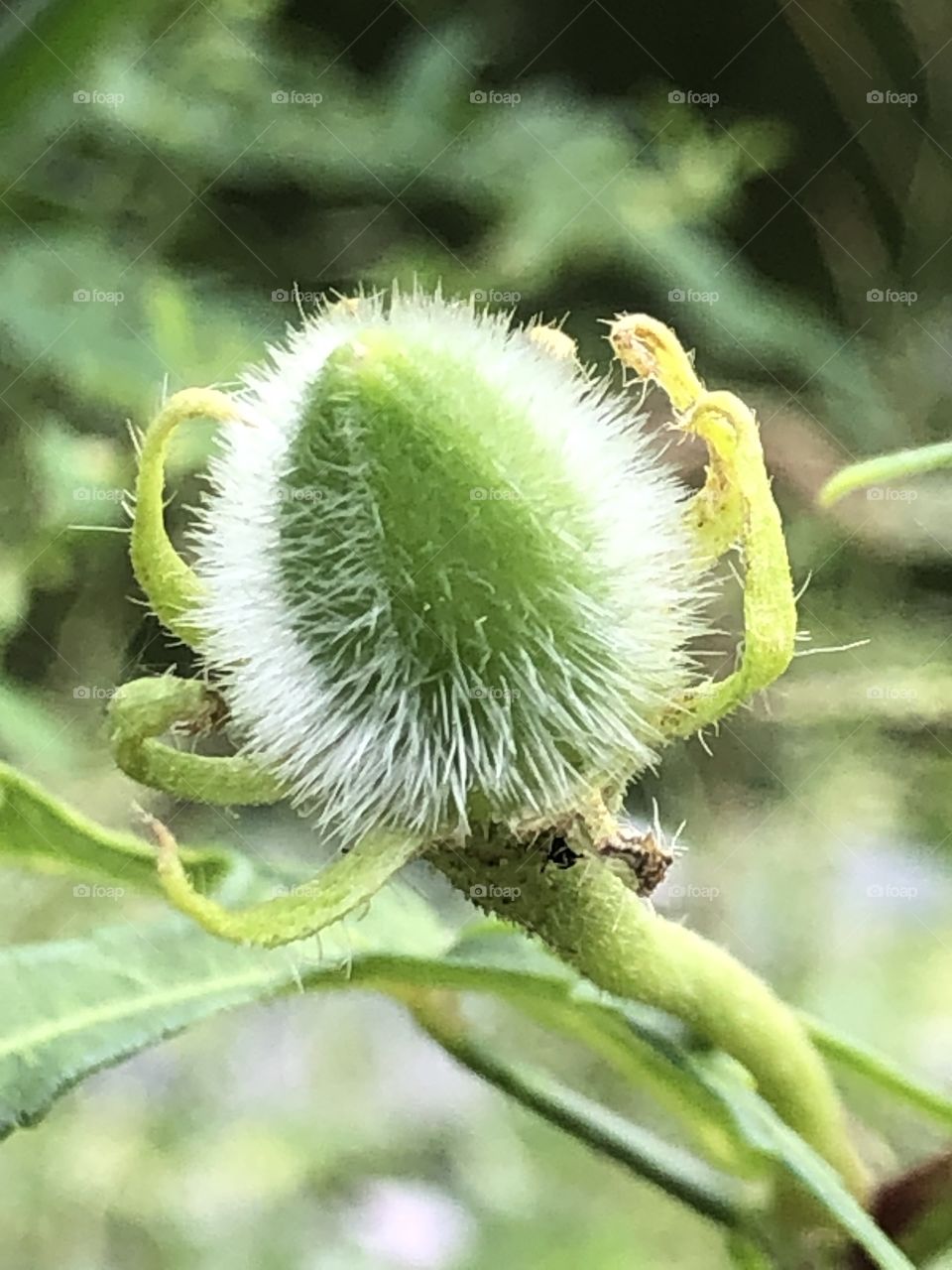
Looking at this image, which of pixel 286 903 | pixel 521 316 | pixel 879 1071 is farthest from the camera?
pixel 521 316

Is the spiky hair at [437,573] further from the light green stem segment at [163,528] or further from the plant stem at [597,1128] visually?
the plant stem at [597,1128]

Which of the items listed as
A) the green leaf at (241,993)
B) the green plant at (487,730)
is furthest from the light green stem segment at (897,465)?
the green leaf at (241,993)

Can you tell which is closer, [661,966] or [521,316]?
[661,966]

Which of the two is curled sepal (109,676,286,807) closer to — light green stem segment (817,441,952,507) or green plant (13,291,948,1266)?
green plant (13,291,948,1266)

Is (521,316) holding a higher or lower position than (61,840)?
higher

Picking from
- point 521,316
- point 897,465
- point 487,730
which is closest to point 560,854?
point 487,730

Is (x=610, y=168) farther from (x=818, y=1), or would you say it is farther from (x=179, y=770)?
(x=179, y=770)

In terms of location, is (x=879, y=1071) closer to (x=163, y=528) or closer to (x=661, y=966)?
(x=661, y=966)

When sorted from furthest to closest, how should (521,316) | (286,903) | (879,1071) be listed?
(521,316) < (879,1071) < (286,903)
